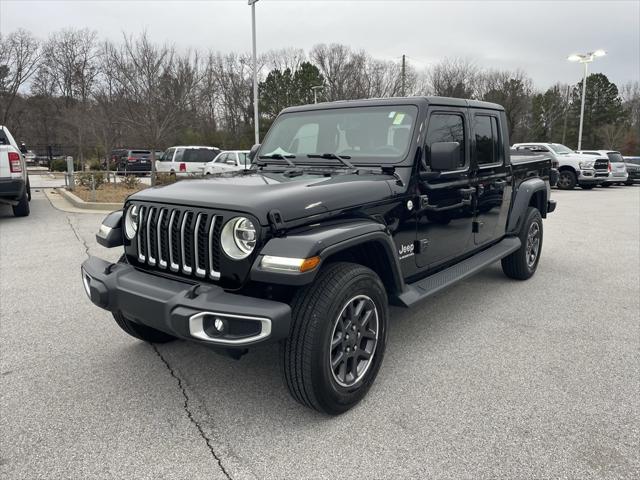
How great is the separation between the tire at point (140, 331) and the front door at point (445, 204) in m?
2.07

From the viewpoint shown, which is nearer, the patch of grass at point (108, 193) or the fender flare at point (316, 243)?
the fender flare at point (316, 243)

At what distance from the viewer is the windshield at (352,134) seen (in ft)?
12.1

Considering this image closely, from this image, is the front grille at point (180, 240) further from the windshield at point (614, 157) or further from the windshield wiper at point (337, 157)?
the windshield at point (614, 157)

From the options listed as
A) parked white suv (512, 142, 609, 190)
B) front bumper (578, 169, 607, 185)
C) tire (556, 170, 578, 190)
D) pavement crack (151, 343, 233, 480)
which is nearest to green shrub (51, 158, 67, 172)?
parked white suv (512, 142, 609, 190)

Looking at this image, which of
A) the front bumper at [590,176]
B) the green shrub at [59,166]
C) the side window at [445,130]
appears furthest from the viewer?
the green shrub at [59,166]

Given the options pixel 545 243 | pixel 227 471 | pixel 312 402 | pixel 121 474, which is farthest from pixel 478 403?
pixel 545 243

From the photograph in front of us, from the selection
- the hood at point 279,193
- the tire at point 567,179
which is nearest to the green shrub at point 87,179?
the hood at point 279,193

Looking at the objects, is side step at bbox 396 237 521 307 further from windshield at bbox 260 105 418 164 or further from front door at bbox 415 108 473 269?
windshield at bbox 260 105 418 164

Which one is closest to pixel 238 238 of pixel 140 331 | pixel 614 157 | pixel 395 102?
pixel 140 331

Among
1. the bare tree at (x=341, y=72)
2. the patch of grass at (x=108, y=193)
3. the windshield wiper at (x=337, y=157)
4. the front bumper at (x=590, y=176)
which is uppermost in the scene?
the bare tree at (x=341, y=72)

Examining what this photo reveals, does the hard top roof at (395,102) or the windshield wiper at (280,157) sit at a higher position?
the hard top roof at (395,102)

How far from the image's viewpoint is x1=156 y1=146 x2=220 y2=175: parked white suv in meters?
19.5

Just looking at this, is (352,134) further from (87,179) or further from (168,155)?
(168,155)

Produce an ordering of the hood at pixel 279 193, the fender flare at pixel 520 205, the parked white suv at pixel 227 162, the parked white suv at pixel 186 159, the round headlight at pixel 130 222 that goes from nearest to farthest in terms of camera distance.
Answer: the hood at pixel 279 193 < the round headlight at pixel 130 222 < the fender flare at pixel 520 205 < the parked white suv at pixel 227 162 < the parked white suv at pixel 186 159
